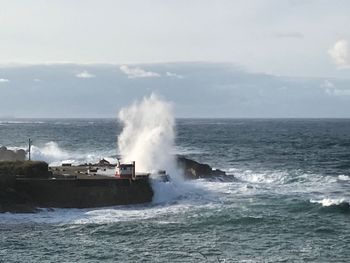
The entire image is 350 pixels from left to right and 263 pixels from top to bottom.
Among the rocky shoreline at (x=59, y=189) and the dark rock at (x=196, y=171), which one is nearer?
the rocky shoreline at (x=59, y=189)

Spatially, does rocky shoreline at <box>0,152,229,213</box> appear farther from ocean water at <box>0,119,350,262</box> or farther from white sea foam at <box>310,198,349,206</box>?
white sea foam at <box>310,198,349,206</box>

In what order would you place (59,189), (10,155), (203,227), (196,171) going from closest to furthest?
1. (203,227)
2. (59,189)
3. (196,171)
4. (10,155)

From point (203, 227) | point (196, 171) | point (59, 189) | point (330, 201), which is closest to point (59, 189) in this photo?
point (59, 189)

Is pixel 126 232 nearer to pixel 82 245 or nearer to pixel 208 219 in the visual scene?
pixel 82 245

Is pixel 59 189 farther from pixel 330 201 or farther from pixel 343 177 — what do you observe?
pixel 343 177

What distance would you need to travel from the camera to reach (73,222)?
113ft

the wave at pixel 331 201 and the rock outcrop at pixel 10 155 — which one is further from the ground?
the rock outcrop at pixel 10 155

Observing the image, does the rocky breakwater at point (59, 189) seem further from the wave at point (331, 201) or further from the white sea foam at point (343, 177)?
the white sea foam at point (343, 177)

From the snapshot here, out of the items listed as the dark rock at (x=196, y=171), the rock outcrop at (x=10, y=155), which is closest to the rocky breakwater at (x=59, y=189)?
the dark rock at (x=196, y=171)

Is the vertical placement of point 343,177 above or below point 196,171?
below

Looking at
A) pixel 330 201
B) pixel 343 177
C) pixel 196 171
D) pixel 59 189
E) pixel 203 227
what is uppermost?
pixel 196 171

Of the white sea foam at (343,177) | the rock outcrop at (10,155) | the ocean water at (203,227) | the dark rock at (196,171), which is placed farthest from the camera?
the rock outcrop at (10,155)

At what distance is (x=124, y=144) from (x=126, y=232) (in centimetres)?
3560

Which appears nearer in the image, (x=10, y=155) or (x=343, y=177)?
(x=343, y=177)
